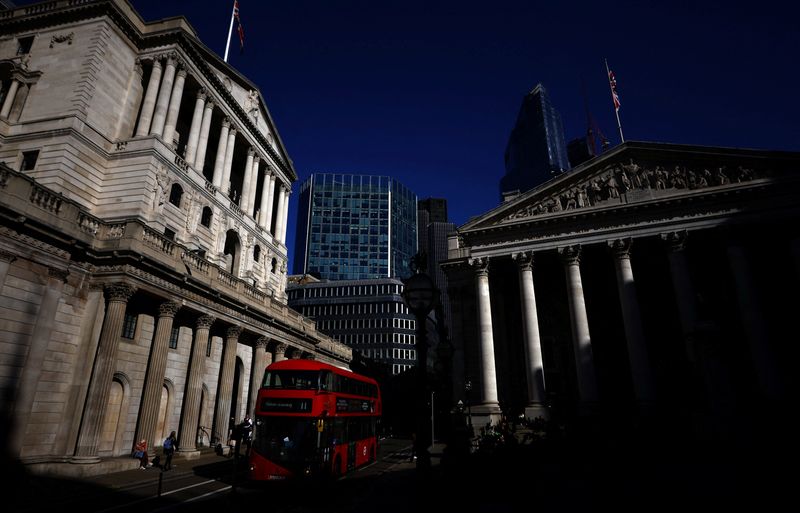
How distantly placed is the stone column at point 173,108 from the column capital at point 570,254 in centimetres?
2906

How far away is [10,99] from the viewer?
90.9ft

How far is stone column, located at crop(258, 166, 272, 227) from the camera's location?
42.3 m

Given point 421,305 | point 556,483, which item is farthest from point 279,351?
point 421,305

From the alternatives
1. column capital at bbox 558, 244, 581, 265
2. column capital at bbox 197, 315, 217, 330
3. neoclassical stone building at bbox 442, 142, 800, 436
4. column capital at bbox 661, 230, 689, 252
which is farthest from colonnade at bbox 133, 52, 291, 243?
column capital at bbox 661, 230, 689, 252

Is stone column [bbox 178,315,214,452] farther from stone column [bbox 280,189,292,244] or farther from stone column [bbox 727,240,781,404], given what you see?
stone column [bbox 727,240,781,404]

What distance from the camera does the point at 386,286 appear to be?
99688 millimetres

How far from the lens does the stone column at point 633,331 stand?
2602cm

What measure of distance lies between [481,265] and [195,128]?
982 inches

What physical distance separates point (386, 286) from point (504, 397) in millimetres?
67427

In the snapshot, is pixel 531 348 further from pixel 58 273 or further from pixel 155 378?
pixel 58 273

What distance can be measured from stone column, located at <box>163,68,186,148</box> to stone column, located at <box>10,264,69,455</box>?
546 inches

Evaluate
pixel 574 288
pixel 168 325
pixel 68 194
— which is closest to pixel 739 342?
pixel 574 288

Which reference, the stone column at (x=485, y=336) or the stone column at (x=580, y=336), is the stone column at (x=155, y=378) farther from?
the stone column at (x=580, y=336)

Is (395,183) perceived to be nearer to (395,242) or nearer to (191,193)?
(395,242)
